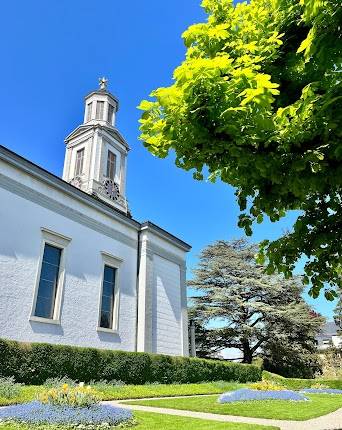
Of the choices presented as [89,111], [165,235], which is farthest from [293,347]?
[89,111]

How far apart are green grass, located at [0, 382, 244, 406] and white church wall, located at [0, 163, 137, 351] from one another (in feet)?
12.5

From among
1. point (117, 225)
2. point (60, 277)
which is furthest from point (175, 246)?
point (60, 277)

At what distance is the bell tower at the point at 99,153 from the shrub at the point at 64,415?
62.5ft

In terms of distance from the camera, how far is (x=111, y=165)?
28.2 metres

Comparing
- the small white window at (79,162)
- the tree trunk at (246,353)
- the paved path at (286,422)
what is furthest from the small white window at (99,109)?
the paved path at (286,422)

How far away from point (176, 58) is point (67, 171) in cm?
2454

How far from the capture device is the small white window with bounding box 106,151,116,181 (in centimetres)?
2777

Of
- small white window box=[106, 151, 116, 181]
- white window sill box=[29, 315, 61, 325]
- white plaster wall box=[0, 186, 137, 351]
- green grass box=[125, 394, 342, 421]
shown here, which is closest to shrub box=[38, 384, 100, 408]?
green grass box=[125, 394, 342, 421]

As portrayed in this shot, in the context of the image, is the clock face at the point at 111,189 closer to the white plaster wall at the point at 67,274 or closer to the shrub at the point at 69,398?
the white plaster wall at the point at 67,274

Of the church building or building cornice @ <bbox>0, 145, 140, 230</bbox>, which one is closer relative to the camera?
the church building

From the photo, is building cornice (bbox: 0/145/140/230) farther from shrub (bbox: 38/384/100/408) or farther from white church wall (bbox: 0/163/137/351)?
A: shrub (bbox: 38/384/100/408)

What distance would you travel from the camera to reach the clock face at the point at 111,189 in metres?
27.0

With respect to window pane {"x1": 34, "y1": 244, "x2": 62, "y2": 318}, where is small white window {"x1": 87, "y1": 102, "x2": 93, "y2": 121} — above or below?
above

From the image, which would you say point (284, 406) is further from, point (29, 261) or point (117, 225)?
point (117, 225)
